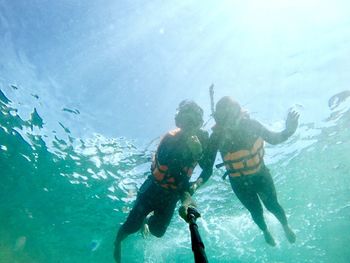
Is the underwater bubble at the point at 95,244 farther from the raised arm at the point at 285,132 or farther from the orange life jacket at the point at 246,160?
the raised arm at the point at 285,132

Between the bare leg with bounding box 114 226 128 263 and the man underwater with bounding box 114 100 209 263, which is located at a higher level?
the man underwater with bounding box 114 100 209 263

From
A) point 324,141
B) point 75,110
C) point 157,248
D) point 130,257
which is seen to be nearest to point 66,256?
point 130,257

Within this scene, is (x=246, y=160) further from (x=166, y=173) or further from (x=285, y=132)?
(x=166, y=173)

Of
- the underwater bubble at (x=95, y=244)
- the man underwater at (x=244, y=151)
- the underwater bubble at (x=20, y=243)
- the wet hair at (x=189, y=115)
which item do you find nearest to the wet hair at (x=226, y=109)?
the man underwater at (x=244, y=151)

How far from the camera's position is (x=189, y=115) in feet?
22.4

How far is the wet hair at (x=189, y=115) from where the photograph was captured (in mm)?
6848

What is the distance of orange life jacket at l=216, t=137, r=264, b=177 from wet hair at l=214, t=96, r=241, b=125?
1.11m

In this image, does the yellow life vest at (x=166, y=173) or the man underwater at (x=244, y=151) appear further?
the man underwater at (x=244, y=151)

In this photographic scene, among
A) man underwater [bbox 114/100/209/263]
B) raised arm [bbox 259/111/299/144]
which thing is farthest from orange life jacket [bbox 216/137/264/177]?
man underwater [bbox 114/100/209/263]

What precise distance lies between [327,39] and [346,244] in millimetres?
47468

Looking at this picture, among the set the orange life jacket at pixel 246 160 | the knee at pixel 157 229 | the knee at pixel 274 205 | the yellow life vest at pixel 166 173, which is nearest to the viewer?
the yellow life vest at pixel 166 173

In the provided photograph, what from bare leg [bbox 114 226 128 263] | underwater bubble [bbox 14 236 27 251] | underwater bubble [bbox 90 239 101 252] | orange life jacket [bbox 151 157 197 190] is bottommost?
bare leg [bbox 114 226 128 263]

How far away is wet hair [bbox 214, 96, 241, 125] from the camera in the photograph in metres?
7.70

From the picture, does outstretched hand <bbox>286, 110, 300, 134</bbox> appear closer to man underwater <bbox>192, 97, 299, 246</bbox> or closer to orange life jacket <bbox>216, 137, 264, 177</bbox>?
man underwater <bbox>192, 97, 299, 246</bbox>
